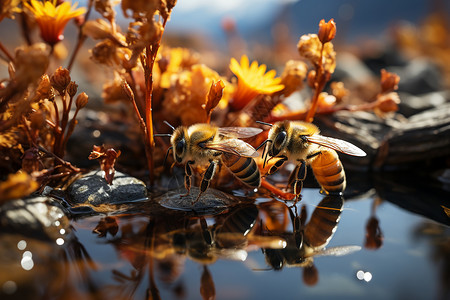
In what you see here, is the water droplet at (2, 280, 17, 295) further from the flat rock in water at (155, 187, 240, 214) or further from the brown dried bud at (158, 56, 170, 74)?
the brown dried bud at (158, 56, 170, 74)

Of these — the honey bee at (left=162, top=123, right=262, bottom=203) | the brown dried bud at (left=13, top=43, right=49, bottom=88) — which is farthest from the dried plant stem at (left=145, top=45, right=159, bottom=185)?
the brown dried bud at (left=13, top=43, right=49, bottom=88)

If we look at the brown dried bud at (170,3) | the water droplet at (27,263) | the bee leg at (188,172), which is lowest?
the water droplet at (27,263)

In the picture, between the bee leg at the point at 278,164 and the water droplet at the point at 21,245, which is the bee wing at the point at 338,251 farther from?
the water droplet at the point at 21,245

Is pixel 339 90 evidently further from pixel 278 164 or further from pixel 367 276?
pixel 367 276

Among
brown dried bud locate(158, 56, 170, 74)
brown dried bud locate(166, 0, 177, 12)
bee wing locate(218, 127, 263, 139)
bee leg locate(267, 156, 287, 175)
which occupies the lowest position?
bee leg locate(267, 156, 287, 175)

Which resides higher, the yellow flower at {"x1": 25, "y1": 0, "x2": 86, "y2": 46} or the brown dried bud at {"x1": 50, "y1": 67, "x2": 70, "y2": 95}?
Answer: the yellow flower at {"x1": 25, "y1": 0, "x2": 86, "y2": 46}

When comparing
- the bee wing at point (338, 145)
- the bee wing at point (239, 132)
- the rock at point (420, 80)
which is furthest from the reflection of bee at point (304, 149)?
the rock at point (420, 80)
